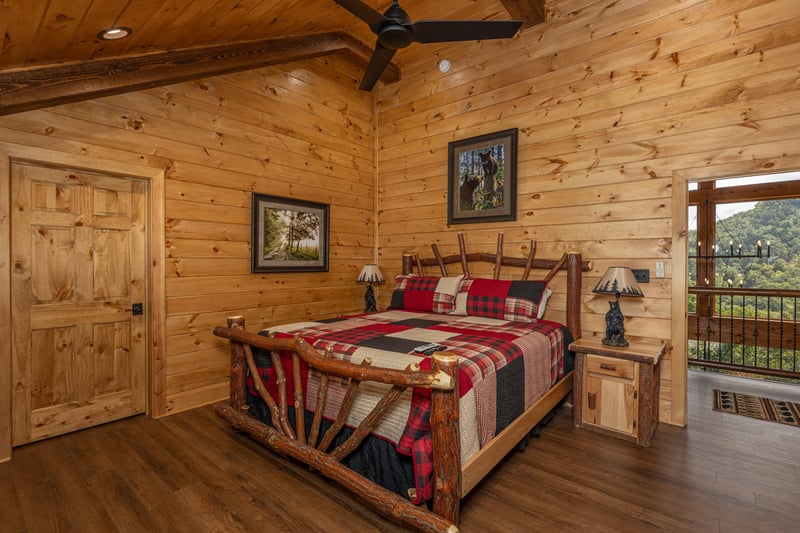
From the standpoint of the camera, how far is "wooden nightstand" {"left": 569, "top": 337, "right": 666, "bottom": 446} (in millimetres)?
2561

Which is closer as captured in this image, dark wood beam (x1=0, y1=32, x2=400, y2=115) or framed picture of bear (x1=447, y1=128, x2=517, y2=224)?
dark wood beam (x1=0, y1=32, x2=400, y2=115)

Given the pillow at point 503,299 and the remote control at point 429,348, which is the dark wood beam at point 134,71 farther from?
the pillow at point 503,299

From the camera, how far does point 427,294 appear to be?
3.76 metres

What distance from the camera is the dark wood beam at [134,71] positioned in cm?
224

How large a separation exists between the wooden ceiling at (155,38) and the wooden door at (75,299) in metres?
0.64

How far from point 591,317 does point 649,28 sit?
237 cm

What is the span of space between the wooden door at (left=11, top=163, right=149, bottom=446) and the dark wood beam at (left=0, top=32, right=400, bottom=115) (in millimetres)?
568

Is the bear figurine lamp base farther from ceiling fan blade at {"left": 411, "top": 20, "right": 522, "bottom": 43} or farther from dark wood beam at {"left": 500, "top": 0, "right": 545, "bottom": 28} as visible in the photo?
dark wood beam at {"left": 500, "top": 0, "right": 545, "bottom": 28}

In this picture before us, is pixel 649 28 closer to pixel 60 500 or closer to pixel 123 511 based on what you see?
pixel 123 511

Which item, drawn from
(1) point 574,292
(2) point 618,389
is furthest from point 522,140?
(2) point 618,389

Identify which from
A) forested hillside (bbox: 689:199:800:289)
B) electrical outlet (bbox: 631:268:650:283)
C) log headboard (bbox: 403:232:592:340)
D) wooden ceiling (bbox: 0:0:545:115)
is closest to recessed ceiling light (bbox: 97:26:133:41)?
wooden ceiling (bbox: 0:0:545:115)

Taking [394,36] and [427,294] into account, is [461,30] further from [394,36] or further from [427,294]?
[427,294]

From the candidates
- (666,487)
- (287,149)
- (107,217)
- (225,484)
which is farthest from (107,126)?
(666,487)

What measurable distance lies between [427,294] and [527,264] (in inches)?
39.2
